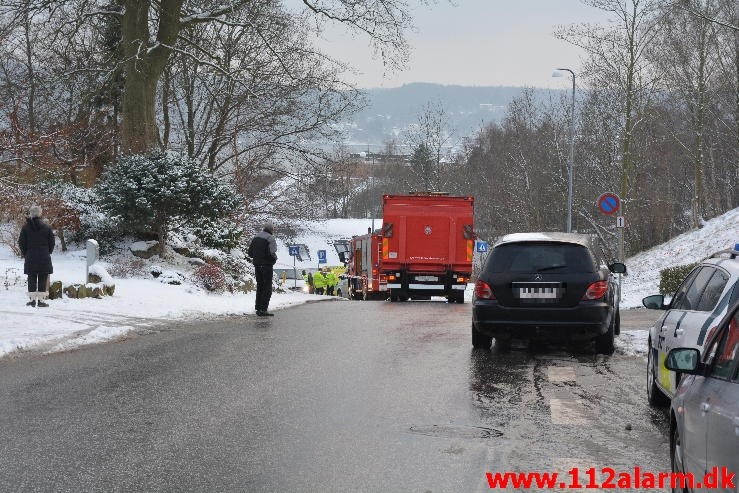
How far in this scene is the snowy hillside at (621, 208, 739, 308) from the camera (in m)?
40.9

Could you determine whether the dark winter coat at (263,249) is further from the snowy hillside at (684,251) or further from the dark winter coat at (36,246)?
the snowy hillside at (684,251)

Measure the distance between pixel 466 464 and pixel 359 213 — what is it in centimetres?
14715

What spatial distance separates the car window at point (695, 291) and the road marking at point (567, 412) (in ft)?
3.93

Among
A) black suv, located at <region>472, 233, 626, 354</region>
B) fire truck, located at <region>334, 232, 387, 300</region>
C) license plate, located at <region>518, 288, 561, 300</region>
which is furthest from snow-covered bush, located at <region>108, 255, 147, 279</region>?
license plate, located at <region>518, 288, 561, 300</region>

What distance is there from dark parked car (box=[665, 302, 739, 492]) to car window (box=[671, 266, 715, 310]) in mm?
2938

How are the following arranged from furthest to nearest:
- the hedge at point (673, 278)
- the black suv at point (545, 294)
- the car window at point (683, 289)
Result: the hedge at point (673, 278) → the black suv at point (545, 294) → the car window at point (683, 289)

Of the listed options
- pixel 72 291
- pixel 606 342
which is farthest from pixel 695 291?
pixel 72 291

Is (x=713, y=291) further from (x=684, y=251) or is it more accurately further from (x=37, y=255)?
(x=684, y=251)

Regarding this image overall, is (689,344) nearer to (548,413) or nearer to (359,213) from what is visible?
(548,413)

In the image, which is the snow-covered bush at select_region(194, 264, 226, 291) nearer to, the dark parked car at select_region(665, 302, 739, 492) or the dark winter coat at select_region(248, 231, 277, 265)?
the dark winter coat at select_region(248, 231, 277, 265)

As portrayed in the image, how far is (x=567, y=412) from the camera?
8977 millimetres

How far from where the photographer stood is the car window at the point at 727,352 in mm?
4664

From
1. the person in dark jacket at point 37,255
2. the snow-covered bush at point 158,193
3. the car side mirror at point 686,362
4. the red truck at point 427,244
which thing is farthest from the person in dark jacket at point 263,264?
the car side mirror at point 686,362

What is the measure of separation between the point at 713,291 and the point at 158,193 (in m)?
18.5
